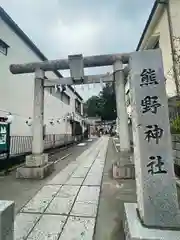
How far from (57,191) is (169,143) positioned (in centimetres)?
389

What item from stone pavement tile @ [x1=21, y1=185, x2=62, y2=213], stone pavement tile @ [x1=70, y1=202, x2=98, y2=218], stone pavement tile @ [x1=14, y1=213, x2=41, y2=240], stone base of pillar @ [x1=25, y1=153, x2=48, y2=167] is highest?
stone base of pillar @ [x1=25, y1=153, x2=48, y2=167]

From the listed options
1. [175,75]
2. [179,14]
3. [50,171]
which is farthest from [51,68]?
[179,14]

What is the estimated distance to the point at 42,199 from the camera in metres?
4.89

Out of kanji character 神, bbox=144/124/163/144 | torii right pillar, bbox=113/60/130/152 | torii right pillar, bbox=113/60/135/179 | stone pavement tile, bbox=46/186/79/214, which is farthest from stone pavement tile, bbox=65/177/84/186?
kanji character 神, bbox=144/124/163/144

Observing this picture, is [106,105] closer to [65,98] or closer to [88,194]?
[65,98]

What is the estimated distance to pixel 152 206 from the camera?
262 centimetres

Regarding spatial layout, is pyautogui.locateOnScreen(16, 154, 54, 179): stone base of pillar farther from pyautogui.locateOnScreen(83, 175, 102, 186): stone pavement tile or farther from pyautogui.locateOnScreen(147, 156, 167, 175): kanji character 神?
pyautogui.locateOnScreen(147, 156, 167, 175): kanji character 神

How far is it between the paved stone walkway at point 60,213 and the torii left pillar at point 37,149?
35.6 inches

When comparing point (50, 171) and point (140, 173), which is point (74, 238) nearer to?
point (140, 173)

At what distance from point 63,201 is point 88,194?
33.9 inches

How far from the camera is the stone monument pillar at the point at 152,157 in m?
2.55

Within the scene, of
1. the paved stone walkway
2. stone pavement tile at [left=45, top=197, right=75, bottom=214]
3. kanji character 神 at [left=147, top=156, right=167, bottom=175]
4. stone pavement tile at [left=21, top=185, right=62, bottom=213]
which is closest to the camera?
kanji character 神 at [left=147, top=156, right=167, bottom=175]

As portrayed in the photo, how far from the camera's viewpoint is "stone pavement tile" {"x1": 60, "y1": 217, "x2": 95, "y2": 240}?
3.18 metres

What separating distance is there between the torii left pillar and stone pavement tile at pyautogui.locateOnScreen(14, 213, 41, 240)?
3.15 meters
